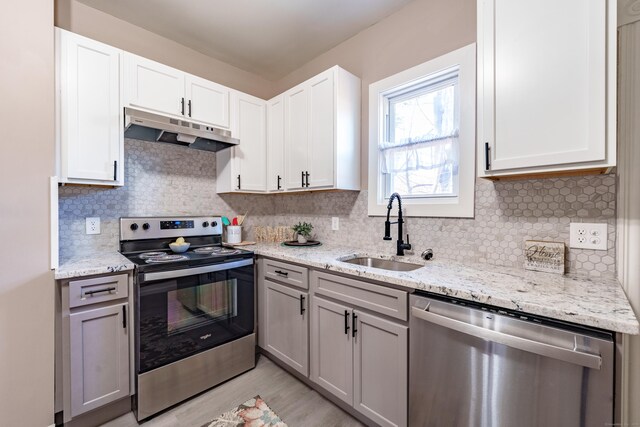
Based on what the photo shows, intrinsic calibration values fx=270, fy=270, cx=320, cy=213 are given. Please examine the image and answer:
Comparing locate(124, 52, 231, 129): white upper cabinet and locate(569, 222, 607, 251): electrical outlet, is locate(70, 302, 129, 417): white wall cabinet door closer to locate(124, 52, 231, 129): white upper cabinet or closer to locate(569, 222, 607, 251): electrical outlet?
locate(124, 52, 231, 129): white upper cabinet

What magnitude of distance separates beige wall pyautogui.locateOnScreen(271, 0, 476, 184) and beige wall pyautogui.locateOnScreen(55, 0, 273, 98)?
0.93 meters

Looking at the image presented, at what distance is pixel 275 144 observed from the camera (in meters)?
2.73

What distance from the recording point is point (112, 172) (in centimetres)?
190


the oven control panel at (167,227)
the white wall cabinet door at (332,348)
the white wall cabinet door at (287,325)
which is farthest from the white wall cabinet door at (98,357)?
the white wall cabinet door at (332,348)

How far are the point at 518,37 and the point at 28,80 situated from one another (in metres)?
2.53

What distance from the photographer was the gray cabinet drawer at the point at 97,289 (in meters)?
1.51

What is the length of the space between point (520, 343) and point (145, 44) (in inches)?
127

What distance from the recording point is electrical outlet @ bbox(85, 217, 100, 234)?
2033mm

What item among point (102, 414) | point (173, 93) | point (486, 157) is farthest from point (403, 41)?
point (102, 414)

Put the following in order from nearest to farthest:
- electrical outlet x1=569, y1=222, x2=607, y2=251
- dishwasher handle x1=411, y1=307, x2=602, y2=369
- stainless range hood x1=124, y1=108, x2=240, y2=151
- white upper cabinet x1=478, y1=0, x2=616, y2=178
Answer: dishwasher handle x1=411, y1=307, x2=602, y2=369 → white upper cabinet x1=478, y1=0, x2=616, y2=178 → electrical outlet x1=569, y1=222, x2=607, y2=251 → stainless range hood x1=124, y1=108, x2=240, y2=151

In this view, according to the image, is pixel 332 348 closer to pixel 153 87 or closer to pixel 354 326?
pixel 354 326

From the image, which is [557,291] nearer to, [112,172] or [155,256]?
[155,256]

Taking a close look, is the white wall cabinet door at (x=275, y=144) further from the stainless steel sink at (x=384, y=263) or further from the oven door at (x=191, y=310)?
the stainless steel sink at (x=384, y=263)

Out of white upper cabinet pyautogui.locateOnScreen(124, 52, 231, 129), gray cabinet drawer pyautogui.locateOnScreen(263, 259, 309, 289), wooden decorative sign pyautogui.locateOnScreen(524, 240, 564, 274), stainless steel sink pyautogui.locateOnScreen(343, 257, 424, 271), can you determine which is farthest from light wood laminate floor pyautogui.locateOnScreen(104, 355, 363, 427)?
white upper cabinet pyautogui.locateOnScreen(124, 52, 231, 129)
